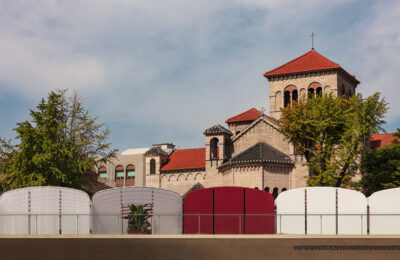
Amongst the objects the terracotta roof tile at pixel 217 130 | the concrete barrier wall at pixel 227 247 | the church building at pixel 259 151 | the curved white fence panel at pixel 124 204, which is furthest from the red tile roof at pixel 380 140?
the concrete barrier wall at pixel 227 247

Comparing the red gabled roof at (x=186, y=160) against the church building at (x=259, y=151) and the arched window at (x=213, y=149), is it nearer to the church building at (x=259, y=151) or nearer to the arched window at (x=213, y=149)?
the church building at (x=259, y=151)

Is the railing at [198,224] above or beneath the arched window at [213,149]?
beneath

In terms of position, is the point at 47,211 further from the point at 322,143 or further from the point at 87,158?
the point at 322,143

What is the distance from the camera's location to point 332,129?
56531 millimetres

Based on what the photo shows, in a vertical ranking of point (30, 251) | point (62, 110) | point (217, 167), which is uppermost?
point (62, 110)

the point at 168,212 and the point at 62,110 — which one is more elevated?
the point at 62,110

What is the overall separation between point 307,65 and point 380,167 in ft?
99.4

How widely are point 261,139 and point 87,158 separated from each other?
2735cm

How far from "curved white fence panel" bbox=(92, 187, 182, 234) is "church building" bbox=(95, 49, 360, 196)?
23.8 metres

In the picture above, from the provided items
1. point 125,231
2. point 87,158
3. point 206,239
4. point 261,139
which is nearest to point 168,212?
point 125,231

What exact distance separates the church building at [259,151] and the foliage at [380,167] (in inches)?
240

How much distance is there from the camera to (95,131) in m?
51.6

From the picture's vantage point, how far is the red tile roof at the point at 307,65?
7981cm

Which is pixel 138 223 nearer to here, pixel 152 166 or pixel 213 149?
pixel 213 149
